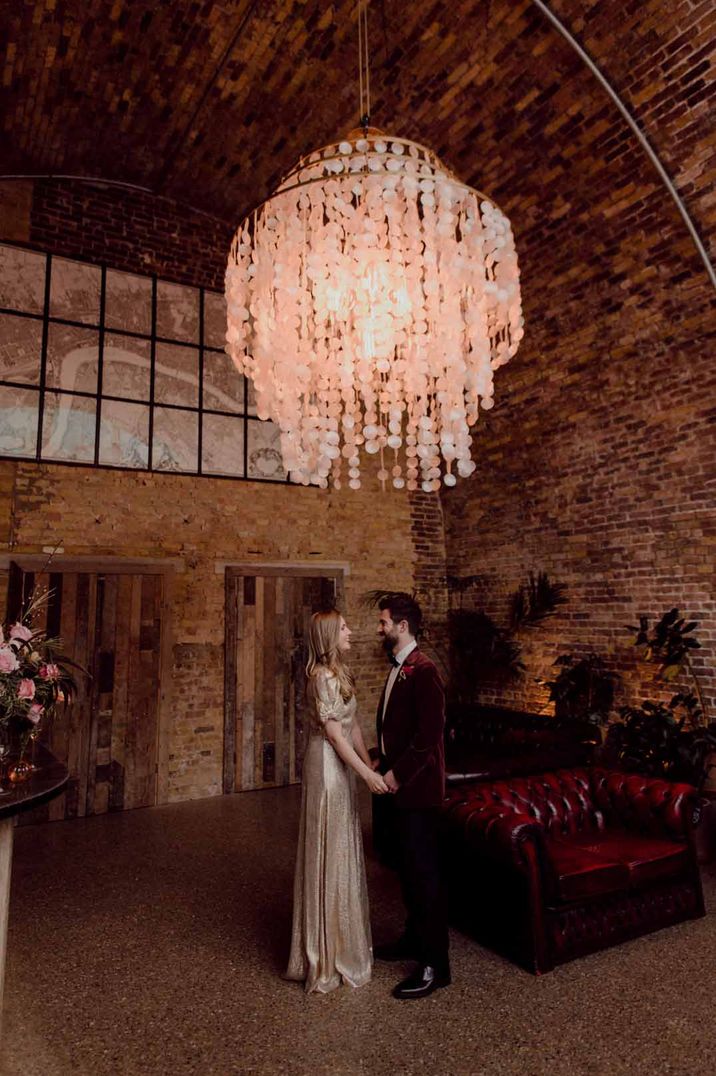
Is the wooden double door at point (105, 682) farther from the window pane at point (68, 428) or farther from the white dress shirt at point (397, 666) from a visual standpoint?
the white dress shirt at point (397, 666)

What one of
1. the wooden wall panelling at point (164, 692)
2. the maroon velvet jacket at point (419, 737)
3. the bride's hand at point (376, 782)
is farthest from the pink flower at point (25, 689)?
the wooden wall panelling at point (164, 692)

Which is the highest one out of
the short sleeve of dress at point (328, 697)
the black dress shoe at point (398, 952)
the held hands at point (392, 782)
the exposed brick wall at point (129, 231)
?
the exposed brick wall at point (129, 231)

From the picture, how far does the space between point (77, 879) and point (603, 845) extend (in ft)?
10.8

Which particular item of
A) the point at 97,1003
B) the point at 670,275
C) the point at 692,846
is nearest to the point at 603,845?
the point at 692,846

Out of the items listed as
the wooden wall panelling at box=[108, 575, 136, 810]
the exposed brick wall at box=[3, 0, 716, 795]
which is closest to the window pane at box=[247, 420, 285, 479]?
Result: the exposed brick wall at box=[3, 0, 716, 795]

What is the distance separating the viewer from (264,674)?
6.51 meters

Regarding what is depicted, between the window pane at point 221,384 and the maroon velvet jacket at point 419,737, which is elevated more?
the window pane at point 221,384

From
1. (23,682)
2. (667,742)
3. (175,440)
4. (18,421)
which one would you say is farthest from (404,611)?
(18,421)

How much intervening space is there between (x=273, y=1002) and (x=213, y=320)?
6.06m

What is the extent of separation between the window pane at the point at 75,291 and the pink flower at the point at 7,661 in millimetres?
A: 4432

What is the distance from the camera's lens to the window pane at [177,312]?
21.3 ft

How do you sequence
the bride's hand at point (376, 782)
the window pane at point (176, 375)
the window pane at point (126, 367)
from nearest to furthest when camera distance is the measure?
the bride's hand at point (376, 782), the window pane at point (126, 367), the window pane at point (176, 375)

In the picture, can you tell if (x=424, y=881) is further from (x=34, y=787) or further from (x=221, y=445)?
(x=221, y=445)

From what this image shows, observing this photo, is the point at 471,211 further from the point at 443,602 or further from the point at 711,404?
the point at 443,602
